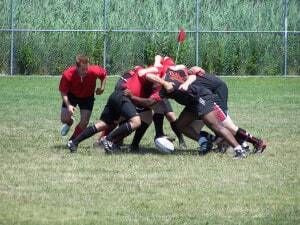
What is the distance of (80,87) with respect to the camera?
1548cm

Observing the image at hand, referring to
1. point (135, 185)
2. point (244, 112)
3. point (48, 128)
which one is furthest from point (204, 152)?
point (244, 112)

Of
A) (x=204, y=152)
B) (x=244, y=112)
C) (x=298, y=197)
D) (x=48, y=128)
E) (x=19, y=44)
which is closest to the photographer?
(x=298, y=197)

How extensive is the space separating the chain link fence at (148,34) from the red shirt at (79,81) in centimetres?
1765

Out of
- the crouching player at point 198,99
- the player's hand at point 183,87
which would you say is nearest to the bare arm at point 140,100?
the crouching player at point 198,99

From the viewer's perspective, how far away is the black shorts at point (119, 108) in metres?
14.4

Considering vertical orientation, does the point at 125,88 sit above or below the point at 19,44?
above

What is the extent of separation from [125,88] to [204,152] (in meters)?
1.48

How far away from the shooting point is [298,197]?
431 inches

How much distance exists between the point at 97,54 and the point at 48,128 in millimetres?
15754

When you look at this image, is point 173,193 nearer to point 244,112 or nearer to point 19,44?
point 244,112

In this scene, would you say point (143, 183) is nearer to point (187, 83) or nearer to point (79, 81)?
point (187, 83)

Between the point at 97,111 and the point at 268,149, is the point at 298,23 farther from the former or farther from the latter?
Result: the point at 268,149

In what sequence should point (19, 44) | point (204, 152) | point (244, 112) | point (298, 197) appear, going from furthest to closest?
point (19, 44), point (244, 112), point (204, 152), point (298, 197)

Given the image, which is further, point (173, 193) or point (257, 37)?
point (257, 37)
